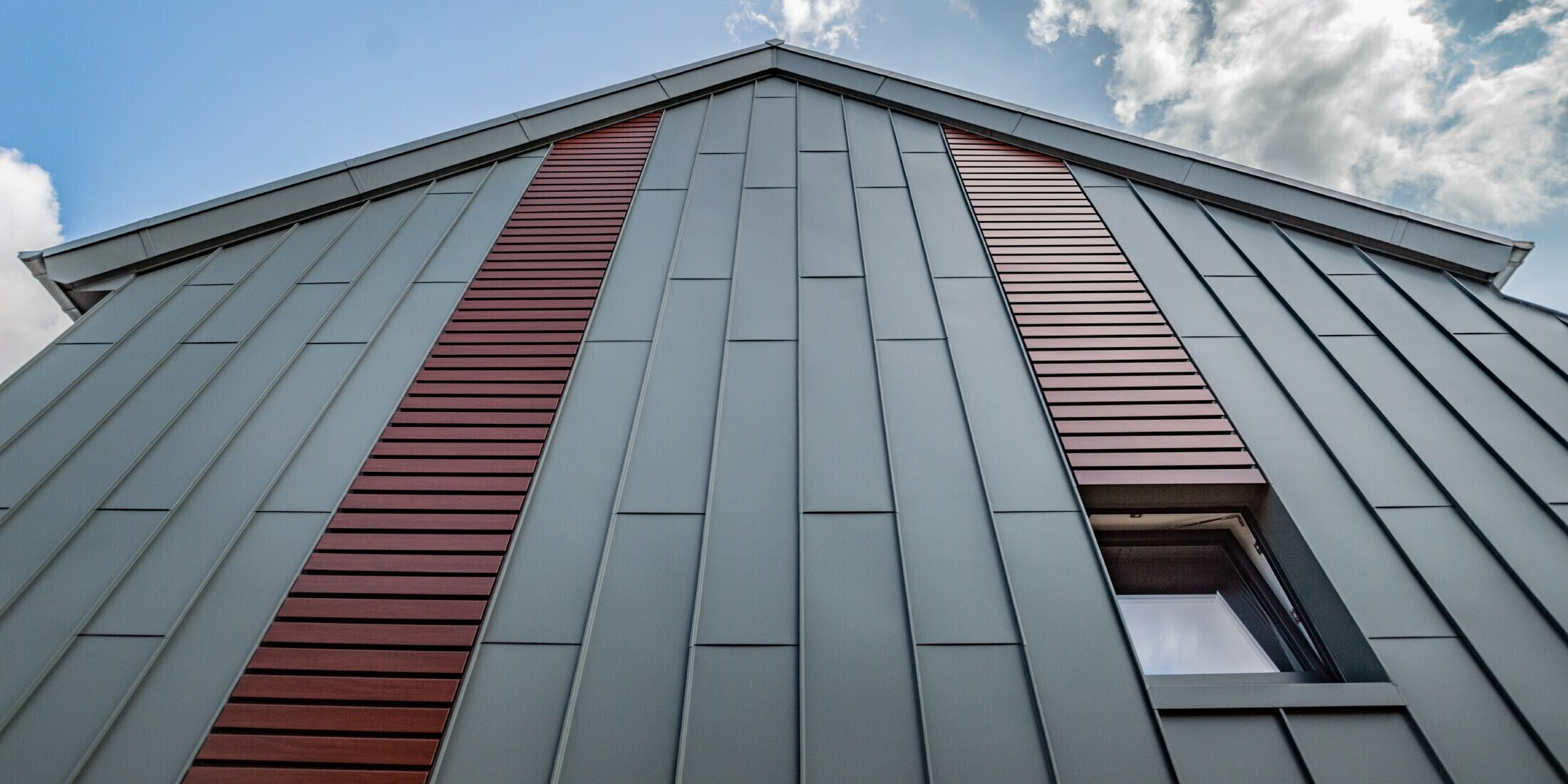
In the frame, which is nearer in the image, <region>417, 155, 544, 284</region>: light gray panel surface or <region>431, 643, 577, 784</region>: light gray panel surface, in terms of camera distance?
<region>431, 643, 577, 784</region>: light gray panel surface

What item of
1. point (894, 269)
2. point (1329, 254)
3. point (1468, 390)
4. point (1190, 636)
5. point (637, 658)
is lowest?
point (637, 658)

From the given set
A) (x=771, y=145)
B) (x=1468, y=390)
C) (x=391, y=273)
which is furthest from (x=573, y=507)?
(x=1468, y=390)

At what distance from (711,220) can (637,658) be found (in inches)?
239

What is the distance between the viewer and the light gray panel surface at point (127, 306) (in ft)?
25.8

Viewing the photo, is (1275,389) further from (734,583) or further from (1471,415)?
(734,583)

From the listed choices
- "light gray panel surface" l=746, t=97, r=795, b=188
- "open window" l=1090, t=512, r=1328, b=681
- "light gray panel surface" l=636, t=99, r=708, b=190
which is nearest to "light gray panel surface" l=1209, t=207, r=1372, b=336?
"open window" l=1090, t=512, r=1328, b=681

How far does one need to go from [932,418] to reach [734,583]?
7.89 ft

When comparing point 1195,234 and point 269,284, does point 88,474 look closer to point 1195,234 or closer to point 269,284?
point 269,284

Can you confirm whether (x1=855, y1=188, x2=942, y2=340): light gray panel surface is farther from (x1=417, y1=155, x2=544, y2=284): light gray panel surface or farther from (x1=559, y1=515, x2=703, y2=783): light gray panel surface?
(x1=417, y1=155, x2=544, y2=284): light gray panel surface

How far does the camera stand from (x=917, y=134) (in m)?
11.5

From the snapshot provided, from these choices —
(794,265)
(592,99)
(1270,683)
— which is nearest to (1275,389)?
(1270,683)

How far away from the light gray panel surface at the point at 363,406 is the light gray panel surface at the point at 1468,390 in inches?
376

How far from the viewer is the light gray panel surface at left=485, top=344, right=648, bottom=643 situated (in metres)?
4.99

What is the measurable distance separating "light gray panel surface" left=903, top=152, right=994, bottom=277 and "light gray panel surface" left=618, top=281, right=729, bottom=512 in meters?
2.63
